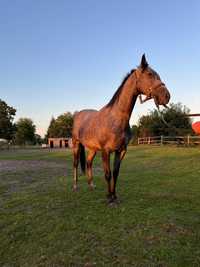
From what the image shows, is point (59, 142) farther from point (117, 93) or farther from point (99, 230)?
point (99, 230)

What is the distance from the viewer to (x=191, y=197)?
18.4 feet

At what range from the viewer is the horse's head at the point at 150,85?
4.24 metres

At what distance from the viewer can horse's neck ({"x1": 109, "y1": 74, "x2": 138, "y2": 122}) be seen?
464 centimetres

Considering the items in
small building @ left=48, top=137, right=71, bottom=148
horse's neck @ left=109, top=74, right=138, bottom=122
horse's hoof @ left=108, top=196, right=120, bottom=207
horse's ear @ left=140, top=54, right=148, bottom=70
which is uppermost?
horse's ear @ left=140, top=54, right=148, bottom=70

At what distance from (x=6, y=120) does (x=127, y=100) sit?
2211 inches

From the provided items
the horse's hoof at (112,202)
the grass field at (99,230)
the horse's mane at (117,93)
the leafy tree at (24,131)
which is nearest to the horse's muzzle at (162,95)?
the horse's mane at (117,93)

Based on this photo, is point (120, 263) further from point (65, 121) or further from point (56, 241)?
point (65, 121)

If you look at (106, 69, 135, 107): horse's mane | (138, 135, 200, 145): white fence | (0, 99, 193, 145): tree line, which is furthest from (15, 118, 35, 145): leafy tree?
(106, 69, 135, 107): horse's mane

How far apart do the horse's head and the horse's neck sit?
0.13m

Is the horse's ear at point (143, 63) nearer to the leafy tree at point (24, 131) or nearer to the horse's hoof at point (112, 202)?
the horse's hoof at point (112, 202)

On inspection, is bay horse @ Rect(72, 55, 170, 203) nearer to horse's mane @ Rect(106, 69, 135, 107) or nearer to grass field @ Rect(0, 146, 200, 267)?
horse's mane @ Rect(106, 69, 135, 107)

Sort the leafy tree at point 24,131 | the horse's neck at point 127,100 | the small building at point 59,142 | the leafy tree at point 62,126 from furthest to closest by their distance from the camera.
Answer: the leafy tree at point 62,126, the leafy tree at point 24,131, the small building at point 59,142, the horse's neck at point 127,100

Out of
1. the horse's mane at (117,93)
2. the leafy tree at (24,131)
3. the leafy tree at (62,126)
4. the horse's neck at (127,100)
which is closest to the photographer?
the horse's neck at (127,100)

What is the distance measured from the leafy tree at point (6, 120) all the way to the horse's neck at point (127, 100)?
5530 centimetres
